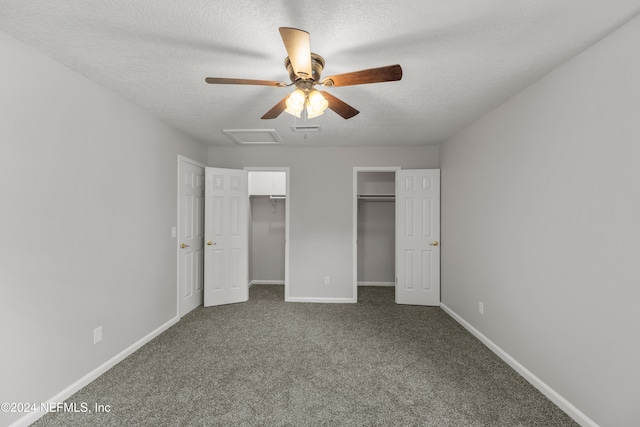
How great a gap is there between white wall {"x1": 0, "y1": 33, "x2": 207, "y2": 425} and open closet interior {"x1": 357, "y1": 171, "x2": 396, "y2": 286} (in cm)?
352

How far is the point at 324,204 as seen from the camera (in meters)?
→ 4.39

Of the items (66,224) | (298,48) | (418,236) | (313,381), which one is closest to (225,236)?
(66,224)

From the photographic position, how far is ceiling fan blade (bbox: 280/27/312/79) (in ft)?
4.13

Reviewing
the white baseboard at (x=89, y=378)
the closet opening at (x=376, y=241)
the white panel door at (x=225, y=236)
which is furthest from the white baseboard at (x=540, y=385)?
the white baseboard at (x=89, y=378)

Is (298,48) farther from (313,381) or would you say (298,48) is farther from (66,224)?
(313,381)

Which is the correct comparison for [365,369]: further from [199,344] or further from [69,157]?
[69,157]

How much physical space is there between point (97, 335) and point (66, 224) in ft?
3.18

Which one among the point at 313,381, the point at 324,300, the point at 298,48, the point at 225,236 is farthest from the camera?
the point at 324,300

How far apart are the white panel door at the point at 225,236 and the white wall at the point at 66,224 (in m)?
1.03

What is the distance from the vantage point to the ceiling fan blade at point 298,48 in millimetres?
1258

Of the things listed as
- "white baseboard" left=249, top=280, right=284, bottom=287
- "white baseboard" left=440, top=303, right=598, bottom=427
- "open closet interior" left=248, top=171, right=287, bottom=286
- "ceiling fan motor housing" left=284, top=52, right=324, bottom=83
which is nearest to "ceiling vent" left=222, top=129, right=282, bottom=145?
"open closet interior" left=248, top=171, right=287, bottom=286

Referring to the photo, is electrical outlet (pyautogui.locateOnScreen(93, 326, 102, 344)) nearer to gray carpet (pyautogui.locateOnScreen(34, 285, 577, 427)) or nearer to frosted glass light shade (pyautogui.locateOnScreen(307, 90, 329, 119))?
gray carpet (pyautogui.locateOnScreen(34, 285, 577, 427))

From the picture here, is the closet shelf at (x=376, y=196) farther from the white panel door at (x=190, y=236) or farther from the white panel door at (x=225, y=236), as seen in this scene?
the white panel door at (x=190, y=236)

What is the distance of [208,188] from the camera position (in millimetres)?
4039
